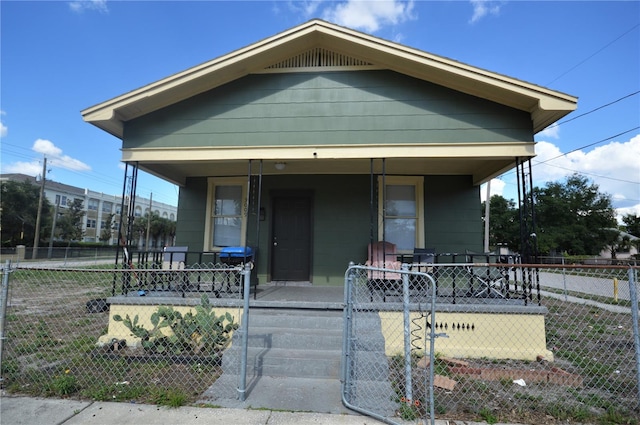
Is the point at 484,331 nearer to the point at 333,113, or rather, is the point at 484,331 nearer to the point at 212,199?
the point at 333,113

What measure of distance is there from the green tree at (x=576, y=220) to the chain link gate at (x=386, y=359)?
1597 inches

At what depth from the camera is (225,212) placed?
25.8ft

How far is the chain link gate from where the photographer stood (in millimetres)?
3146

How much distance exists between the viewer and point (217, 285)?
22.4ft

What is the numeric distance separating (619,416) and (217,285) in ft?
19.8

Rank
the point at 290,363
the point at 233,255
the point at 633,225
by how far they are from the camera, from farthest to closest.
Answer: the point at 633,225, the point at 233,255, the point at 290,363

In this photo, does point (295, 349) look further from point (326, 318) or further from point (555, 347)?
point (555, 347)

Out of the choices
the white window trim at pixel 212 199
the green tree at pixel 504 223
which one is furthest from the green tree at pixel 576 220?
the white window trim at pixel 212 199

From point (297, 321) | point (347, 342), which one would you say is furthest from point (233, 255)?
Answer: point (347, 342)

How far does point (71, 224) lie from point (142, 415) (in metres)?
47.8

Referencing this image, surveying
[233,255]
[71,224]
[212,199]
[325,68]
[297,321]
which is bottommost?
[297,321]

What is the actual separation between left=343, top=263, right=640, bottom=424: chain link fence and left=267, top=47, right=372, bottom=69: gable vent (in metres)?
3.74

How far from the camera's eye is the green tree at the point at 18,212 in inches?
1260

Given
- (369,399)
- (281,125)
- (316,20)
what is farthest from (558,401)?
(316,20)
